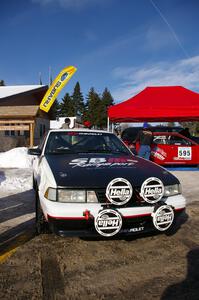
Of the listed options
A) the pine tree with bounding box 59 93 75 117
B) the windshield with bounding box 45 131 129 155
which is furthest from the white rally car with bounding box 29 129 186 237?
the pine tree with bounding box 59 93 75 117

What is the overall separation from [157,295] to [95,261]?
0.84 metres

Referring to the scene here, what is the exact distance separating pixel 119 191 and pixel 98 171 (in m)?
0.43

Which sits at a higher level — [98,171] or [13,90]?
[13,90]

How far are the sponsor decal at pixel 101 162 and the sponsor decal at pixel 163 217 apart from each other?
2.59ft

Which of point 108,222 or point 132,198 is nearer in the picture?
point 108,222

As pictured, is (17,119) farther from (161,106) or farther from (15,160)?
(161,106)

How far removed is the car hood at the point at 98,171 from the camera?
3.00m

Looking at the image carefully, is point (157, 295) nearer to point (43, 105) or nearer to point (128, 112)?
point (128, 112)

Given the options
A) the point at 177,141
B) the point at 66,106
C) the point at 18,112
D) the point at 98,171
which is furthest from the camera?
the point at 66,106

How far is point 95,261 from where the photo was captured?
3.03 metres

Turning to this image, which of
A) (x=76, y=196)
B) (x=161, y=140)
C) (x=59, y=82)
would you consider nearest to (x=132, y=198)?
(x=76, y=196)

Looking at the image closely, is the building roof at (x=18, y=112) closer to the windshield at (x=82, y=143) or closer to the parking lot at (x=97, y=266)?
the windshield at (x=82, y=143)

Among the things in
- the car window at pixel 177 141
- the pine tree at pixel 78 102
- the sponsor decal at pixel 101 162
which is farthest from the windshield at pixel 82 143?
the pine tree at pixel 78 102

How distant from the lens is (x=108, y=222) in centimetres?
283
